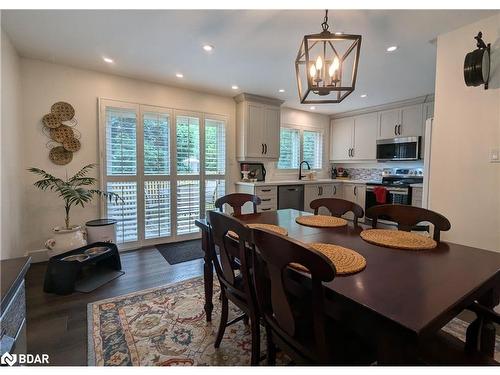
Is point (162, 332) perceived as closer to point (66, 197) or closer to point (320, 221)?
point (320, 221)

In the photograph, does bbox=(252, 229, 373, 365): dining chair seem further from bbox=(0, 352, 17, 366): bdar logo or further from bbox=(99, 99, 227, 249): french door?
bbox=(99, 99, 227, 249): french door

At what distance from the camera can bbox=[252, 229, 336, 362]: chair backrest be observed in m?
0.86

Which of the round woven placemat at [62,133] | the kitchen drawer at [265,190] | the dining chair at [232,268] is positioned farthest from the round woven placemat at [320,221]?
the round woven placemat at [62,133]

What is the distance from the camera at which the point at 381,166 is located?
529 centimetres

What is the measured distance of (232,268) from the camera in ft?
5.07

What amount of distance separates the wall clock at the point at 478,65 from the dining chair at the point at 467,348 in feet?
5.55

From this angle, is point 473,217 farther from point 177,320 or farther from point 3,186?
point 3,186

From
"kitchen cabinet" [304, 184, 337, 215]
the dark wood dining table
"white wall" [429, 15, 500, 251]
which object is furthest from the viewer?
"kitchen cabinet" [304, 184, 337, 215]

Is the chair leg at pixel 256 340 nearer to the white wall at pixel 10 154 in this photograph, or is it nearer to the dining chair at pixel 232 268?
the dining chair at pixel 232 268

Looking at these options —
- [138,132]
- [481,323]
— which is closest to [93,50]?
[138,132]

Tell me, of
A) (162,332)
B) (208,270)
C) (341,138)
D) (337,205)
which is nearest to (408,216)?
(337,205)

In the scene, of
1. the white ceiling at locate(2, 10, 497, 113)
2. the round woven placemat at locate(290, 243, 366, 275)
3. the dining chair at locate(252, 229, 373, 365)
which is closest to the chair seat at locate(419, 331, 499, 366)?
the dining chair at locate(252, 229, 373, 365)

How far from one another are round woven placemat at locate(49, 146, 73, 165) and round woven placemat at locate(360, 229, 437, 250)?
11.2ft
